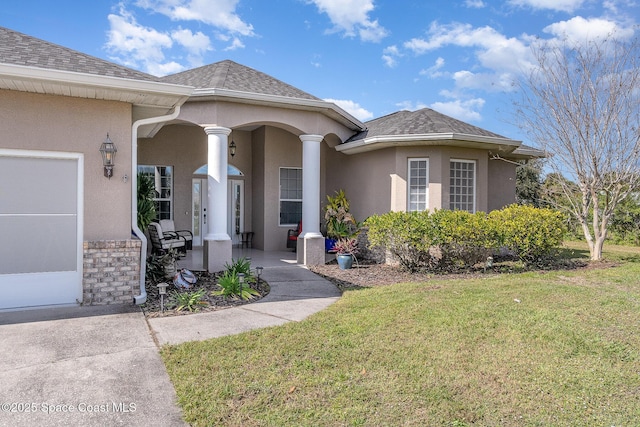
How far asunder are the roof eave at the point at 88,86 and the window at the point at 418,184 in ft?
21.7

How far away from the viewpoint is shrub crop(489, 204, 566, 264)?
9641mm

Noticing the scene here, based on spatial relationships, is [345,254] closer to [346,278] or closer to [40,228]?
[346,278]

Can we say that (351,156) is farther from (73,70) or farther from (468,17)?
(73,70)

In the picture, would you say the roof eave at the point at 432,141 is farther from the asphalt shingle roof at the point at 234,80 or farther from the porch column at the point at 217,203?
the porch column at the point at 217,203

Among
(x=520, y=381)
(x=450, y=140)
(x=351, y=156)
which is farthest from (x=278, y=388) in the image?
(x=351, y=156)

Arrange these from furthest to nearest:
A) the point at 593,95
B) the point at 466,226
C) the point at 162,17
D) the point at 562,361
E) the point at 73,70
Answer: 1. the point at 593,95
2. the point at 162,17
3. the point at 466,226
4. the point at 73,70
5. the point at 562,361

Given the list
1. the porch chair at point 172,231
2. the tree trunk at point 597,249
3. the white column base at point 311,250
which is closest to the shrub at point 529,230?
the tree trunk at point 597,249

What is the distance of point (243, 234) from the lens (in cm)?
1391

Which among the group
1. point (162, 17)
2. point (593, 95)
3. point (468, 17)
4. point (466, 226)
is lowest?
point (466, 226)

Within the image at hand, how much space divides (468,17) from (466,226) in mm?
6977

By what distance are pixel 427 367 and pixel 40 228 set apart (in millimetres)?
5864

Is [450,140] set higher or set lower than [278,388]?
higher

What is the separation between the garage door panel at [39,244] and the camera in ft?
19.8

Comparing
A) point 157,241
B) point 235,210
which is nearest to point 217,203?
point 157,241
